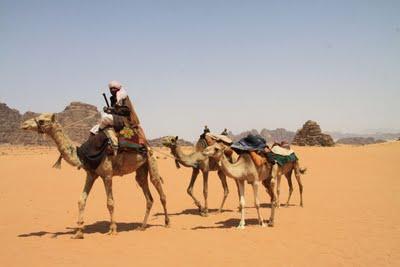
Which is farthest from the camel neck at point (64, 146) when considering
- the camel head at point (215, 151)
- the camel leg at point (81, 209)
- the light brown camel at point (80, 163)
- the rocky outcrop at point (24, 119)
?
the rocky outcrop at point (24, 119)

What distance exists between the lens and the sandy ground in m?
7.41

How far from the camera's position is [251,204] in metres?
14.9

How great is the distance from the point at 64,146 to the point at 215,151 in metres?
3.51

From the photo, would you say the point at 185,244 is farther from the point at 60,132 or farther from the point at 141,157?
the point at 60,132

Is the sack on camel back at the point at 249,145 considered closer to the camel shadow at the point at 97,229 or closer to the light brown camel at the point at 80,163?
the light brown camel at the point at 80,163

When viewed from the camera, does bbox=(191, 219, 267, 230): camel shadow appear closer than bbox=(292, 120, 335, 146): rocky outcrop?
Yes

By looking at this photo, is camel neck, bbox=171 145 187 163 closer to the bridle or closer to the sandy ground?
the sandy ground

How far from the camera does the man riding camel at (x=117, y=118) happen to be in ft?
30.2

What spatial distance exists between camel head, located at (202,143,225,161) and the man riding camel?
1.57 m

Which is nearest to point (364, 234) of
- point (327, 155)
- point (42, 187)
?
point (42, 187)

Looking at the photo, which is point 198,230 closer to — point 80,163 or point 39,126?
point 80,163

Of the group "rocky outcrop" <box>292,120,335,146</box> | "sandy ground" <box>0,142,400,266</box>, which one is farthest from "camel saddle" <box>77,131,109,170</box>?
"rocky outcrop" <box>292,120,335,146</box>

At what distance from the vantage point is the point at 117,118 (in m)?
9.37

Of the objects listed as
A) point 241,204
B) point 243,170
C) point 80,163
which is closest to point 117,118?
point 80,163
